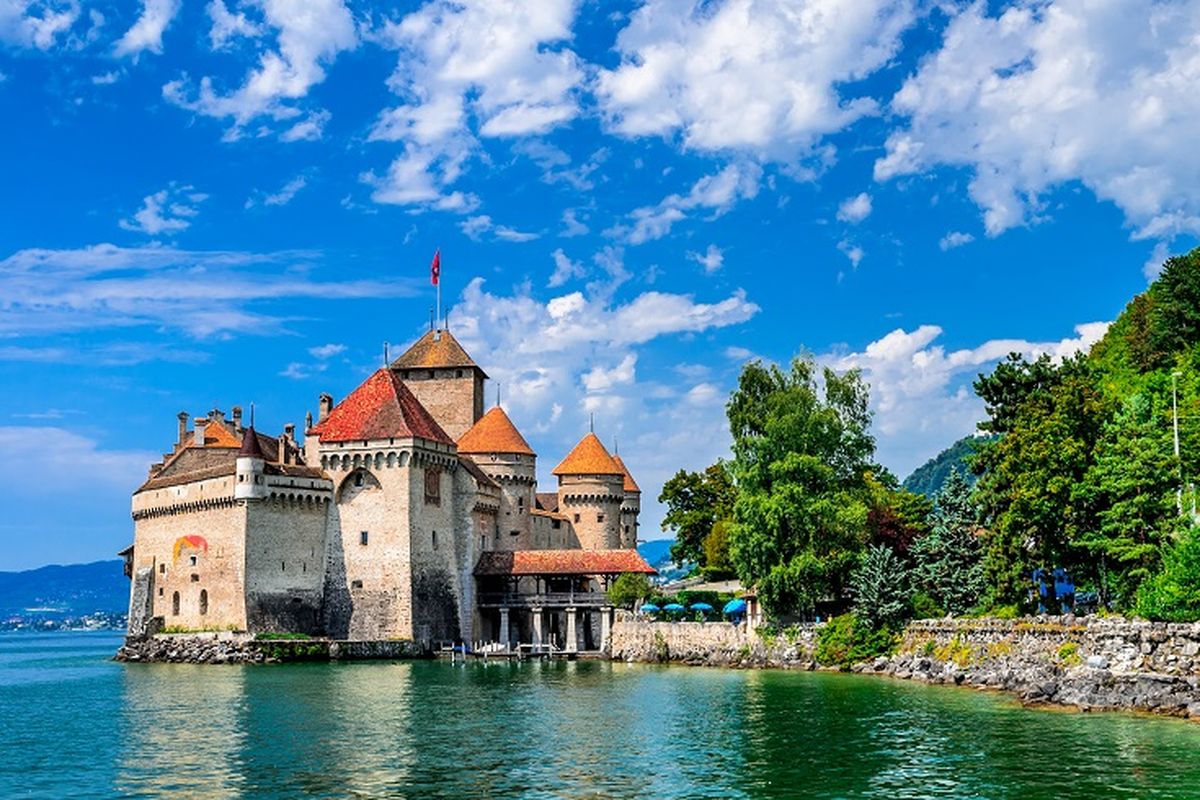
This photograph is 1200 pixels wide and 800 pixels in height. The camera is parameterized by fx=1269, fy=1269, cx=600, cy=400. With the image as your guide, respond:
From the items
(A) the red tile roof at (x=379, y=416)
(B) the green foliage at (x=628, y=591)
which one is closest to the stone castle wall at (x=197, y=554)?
(A) the red tile roof at (x=379, y=416)

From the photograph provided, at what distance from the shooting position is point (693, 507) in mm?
78188

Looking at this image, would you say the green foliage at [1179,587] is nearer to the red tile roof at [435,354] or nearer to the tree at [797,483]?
the tree at [797,483]

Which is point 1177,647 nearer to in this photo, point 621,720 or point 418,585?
point 621,720

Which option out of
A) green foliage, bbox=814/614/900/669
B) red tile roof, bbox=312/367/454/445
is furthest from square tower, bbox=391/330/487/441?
green foliage, bbox=814/614/900/669

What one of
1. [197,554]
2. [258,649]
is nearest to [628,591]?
[258,649]

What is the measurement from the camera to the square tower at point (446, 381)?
251 feet

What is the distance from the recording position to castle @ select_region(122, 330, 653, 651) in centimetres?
5975

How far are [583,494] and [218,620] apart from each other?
22.7m

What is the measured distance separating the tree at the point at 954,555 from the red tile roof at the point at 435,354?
3705 centimetres

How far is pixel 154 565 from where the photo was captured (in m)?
64.9

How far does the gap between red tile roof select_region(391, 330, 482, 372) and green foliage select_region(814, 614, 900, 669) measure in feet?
117

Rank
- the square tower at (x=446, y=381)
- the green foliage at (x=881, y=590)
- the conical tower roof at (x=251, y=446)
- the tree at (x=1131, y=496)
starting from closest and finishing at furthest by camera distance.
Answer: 1. the tree at (x=1131, y=496)
2. the green foliage at (x=881, y=590)
3. the conical tower roof at (x=251, y=446)
4. the square tower at (x=446, y=381)

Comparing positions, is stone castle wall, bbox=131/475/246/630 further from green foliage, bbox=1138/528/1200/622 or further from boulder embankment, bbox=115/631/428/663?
green foliage, bbox=1138/528/1200/622

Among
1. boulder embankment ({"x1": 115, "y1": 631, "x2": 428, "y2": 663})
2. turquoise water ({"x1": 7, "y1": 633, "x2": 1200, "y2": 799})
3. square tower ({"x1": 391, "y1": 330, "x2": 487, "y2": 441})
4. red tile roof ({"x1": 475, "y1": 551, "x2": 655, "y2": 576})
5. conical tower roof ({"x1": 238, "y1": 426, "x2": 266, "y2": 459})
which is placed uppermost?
square tower ({"x1": 391, "y1": 330, "x2": 487, "y2": 441})
